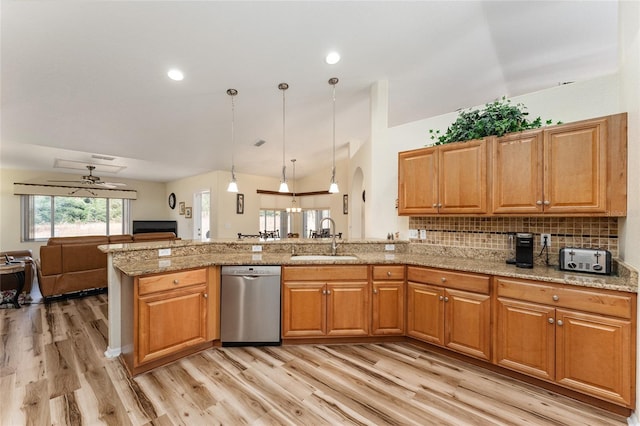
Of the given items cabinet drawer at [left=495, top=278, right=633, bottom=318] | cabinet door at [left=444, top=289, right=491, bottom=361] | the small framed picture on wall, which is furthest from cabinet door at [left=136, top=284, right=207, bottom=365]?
the small framed picture on wall

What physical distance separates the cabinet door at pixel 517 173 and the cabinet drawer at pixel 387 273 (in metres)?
1.03

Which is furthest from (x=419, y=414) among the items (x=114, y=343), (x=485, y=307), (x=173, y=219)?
(x=173, y=219)

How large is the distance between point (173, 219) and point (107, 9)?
763 centimetres

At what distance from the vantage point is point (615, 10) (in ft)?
7.76

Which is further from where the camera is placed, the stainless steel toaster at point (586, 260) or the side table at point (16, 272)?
the side table at point (16, 272)

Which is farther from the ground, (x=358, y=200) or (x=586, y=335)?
(x=358, y=200)

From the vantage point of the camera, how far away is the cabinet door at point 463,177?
2480mm

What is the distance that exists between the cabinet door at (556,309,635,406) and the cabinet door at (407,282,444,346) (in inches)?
31.7

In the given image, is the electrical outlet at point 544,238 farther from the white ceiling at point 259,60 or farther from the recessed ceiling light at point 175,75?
the recessed ceiling light at point 175,75

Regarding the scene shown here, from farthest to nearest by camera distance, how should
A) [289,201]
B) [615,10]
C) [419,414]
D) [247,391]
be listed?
[289,201] → [615,10] → [247,391] → [419,414]

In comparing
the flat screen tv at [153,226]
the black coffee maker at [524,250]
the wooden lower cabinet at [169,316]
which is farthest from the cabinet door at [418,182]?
the flat screen tv at [153,226]

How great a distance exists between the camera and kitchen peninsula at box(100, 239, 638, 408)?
5.70ft

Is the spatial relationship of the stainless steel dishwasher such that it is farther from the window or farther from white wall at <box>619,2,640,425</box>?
the window

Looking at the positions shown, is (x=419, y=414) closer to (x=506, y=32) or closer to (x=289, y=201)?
(x=506, y=32)
